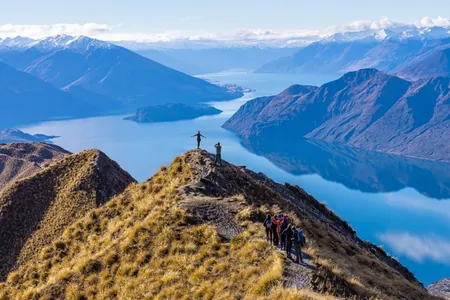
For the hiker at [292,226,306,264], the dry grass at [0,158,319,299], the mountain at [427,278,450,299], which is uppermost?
the hiker at [292,226,306,264]

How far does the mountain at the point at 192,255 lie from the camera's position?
20.5 m

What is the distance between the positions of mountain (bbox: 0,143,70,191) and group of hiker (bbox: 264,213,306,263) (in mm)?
99258

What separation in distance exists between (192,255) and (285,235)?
4.67m

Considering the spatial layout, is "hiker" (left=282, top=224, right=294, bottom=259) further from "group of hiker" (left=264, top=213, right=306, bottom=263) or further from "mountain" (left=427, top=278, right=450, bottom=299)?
"mountain" (left=427, top=278, right=450, bottom=299)

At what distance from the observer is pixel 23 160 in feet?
429

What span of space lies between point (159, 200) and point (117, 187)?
84.4 feet

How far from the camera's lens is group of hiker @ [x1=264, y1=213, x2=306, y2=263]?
22297 millimetres

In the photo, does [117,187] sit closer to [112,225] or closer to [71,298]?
[112,225]

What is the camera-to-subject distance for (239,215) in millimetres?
28578

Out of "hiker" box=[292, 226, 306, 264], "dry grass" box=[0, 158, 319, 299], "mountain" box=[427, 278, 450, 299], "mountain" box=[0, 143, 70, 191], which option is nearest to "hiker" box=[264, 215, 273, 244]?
"dry grass" box=[0, 158, 319, 299]

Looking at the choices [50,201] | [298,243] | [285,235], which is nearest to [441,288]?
[50,201]

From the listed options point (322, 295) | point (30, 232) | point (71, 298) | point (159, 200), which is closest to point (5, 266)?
point (30, 232)

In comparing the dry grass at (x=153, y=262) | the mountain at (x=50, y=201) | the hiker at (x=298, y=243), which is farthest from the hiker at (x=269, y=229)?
the mountain at (x=50, y=201)

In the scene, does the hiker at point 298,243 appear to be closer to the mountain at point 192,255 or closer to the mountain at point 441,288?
the mountain at point 192,255
